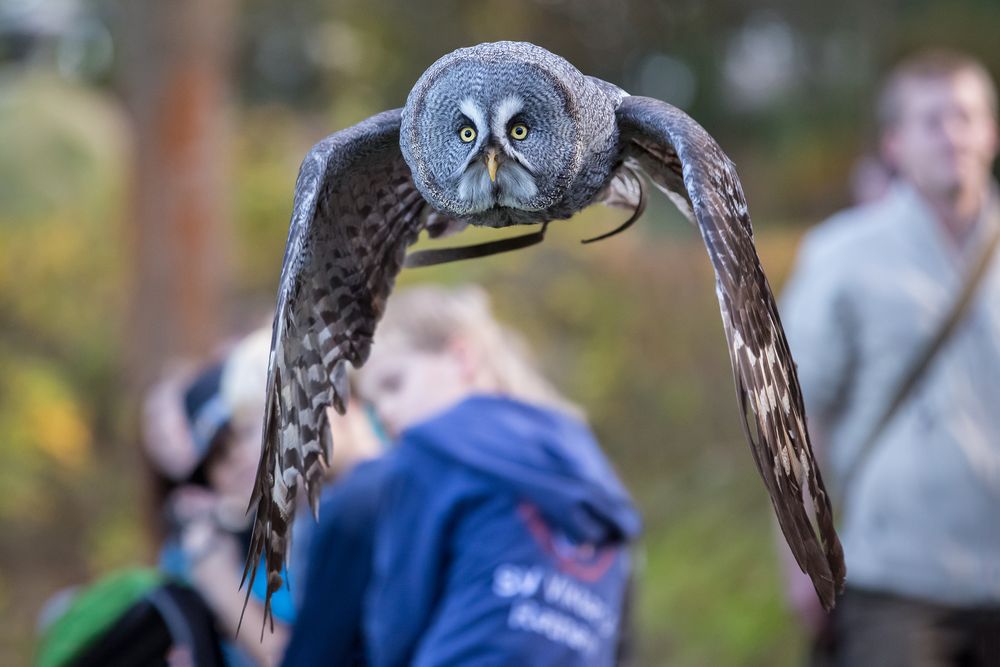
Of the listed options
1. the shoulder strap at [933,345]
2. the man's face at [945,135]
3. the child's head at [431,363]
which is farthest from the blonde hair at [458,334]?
the man's face at [945,135]

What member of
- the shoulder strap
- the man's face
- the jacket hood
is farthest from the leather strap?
the man's face

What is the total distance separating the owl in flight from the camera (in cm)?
146

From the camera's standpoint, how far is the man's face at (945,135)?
9.71 feet

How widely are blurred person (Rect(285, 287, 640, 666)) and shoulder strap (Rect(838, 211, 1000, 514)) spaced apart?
0.80 meters

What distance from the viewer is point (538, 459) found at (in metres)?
2.25

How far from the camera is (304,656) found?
198 cm

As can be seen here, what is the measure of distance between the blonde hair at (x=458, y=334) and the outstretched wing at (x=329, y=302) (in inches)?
23.9

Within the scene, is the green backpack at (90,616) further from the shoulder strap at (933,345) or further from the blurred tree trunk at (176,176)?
the blurred tree trunk at (176,176)

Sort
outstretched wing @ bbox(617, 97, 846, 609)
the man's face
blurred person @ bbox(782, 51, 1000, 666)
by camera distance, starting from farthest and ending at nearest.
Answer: the man's face < blurred person @ bbox(782, 51, 1000, 666) < outstretched wing @ bbox(617, 97, 846, 609)

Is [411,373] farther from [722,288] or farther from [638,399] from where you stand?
[638,399]

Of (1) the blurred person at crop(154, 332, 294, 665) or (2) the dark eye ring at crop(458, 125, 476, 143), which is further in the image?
(1) the blurred person at crop(154, 332, 294, 665)

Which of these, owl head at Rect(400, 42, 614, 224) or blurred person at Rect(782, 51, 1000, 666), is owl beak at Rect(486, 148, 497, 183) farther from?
blurred person at Rect(782, 51, 1000, 666)

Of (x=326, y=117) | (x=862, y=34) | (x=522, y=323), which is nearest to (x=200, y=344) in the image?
(x=522, y=323)

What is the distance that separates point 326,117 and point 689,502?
11.9 feet
